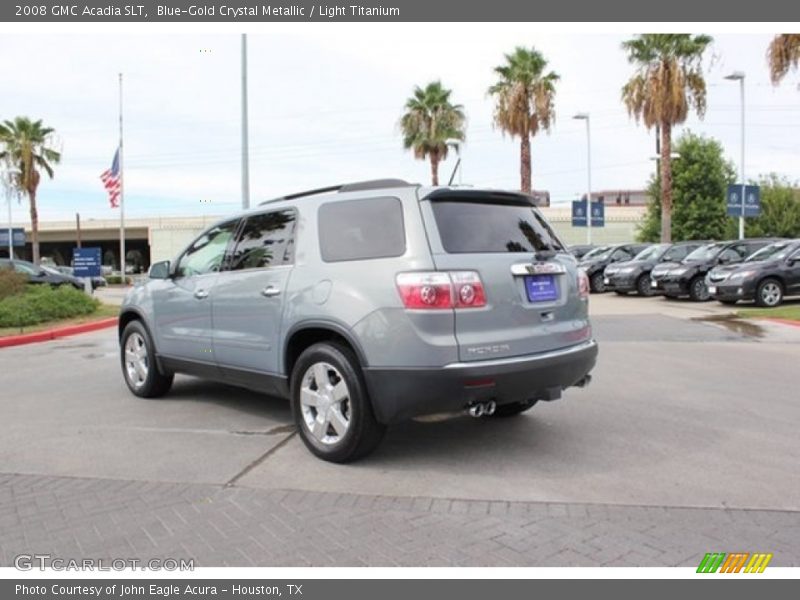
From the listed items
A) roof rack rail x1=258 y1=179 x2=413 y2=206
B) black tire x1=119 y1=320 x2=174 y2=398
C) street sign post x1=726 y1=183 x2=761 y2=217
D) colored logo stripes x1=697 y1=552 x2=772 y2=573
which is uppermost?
street sign post x1=726 y1=183 x2=761 y2=217

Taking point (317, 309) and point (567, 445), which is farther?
point (567, 445)

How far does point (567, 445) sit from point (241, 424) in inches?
112

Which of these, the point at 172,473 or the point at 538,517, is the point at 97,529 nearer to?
the point at 172,473

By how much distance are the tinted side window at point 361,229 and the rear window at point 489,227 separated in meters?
0.30

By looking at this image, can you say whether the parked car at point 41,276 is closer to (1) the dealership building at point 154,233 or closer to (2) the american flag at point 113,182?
(2) the american flag at point 113,182

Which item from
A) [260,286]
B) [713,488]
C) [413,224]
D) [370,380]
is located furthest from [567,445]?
[260,286]

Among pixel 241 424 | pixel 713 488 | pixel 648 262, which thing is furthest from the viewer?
pixel 648 262

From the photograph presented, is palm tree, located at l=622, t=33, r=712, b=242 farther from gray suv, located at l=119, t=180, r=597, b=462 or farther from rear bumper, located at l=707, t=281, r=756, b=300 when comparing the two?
gray suv, located at l=119, t=180, r=597, b=462

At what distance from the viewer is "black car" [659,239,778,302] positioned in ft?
61.6

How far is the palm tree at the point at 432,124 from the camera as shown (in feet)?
120

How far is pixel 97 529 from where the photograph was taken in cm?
384

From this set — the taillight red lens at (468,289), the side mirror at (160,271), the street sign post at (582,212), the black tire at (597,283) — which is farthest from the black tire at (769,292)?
the street sign post at (582,212)

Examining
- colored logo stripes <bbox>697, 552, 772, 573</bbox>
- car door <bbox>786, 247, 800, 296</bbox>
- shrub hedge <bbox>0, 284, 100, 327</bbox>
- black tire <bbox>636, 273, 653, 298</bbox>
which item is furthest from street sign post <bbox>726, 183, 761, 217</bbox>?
colored logo stripes <bbox>697, 552, 772, 573</bbox>

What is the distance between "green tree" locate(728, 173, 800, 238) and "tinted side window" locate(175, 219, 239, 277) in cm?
4043
